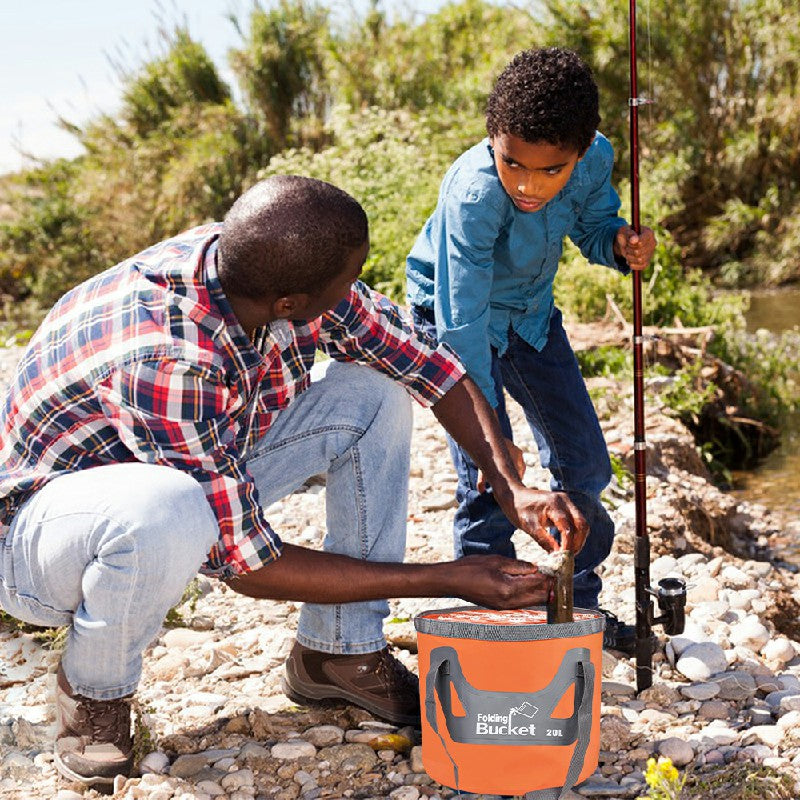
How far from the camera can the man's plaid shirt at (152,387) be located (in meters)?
2.07

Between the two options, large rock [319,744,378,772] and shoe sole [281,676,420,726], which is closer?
large rock [319,744,378,772]

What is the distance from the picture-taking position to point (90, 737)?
2250 mm

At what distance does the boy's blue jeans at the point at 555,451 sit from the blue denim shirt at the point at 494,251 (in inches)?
2.5

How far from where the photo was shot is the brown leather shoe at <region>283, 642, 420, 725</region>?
2.54 metres

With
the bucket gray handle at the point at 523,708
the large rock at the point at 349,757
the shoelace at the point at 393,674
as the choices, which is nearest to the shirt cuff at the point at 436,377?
the shoelace at the point at 393,674

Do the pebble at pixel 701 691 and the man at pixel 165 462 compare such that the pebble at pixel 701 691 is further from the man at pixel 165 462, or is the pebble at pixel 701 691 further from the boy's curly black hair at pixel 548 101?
the boy's curly black hair at pixel 548 101

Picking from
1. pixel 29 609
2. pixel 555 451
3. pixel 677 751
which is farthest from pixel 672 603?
pixel 29 609

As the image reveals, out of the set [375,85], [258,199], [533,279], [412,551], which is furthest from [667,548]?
[375,85]


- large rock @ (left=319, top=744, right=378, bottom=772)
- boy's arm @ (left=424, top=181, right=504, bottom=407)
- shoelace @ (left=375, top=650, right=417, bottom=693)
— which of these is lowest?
large rock @ (left=319, top=744, right=378, bottom=772)

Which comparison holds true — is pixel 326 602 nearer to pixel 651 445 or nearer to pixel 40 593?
pixel 40 593

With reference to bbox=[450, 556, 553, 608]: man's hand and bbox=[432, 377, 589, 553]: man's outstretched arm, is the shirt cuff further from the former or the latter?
bbox=[450, 556, 553, 608]: man's hand

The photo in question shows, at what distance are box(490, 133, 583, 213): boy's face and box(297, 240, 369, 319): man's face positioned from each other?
668mm

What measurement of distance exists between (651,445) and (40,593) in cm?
335

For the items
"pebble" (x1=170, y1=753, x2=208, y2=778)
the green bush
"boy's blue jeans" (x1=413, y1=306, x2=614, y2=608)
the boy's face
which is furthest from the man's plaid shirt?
the green bush
